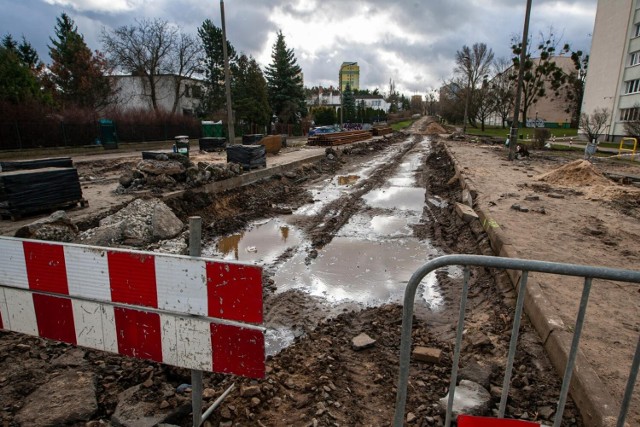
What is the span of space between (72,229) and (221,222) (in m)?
3.07

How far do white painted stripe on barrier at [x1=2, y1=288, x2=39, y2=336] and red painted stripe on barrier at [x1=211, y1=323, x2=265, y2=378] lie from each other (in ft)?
5.00

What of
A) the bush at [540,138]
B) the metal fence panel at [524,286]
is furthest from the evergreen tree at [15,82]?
the bush at [540,138]

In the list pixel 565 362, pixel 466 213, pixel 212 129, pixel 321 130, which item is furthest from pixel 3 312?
pixel 321 130

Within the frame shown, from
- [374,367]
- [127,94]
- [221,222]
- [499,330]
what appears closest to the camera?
[374,367]

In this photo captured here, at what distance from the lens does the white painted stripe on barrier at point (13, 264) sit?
269cm

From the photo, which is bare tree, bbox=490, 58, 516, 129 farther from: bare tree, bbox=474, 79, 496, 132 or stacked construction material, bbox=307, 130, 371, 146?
stacked construction material, bbox=307, 130, 371, 146

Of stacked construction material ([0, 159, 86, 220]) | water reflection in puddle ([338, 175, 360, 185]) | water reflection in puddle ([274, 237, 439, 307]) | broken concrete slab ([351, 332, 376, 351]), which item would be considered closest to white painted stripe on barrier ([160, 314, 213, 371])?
broken concrete slab ([351, 332, 376, 351])

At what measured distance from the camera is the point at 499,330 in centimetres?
422

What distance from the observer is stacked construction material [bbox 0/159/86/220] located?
7789mm

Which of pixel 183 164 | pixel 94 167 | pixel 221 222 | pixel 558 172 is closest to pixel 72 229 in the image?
pixel 221 222

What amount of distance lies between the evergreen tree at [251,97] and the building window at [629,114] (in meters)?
34.5

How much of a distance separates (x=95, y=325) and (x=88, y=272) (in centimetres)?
42

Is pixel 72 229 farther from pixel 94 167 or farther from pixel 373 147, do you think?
pixel 373 147

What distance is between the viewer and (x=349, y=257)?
22.8 ft
